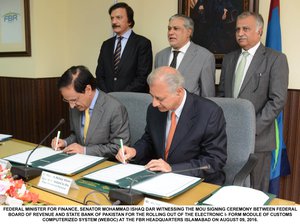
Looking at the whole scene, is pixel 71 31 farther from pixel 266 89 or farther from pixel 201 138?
pixel 201 138

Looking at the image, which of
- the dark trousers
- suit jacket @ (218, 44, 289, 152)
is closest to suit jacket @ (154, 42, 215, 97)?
suit jacket @ (218, 44, 289, 152)

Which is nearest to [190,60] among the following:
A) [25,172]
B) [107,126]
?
[107,126]

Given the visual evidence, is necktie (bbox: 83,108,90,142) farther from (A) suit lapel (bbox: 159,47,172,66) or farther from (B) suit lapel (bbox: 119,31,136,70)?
(B) suit lapel (bbox: 119,31,136,70)

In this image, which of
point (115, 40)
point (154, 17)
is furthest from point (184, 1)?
point (115, 40)

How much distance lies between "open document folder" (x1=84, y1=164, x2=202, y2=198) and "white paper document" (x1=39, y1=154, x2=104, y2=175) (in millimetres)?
125

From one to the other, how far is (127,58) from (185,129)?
1.47m

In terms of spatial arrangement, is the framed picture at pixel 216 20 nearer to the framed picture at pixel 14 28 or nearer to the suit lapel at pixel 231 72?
the suit lapel at pixel 231 72

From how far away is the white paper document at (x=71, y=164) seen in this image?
168 cm

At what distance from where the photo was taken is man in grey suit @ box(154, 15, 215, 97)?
2658mm

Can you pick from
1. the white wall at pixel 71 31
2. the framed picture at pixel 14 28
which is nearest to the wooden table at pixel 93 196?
the white wall at pixel 71 31

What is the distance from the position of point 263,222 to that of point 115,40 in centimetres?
251

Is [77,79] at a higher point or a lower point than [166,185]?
higher

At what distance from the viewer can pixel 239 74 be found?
2.53 m

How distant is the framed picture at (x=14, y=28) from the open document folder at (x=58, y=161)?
8.09ft
